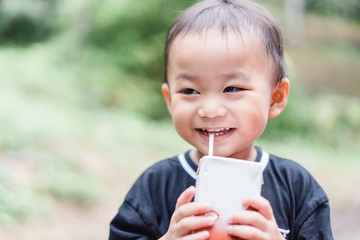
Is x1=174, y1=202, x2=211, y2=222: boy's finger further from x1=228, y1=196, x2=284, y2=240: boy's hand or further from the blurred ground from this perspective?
the blurred ground

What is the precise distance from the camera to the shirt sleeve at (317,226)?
4.29 feet

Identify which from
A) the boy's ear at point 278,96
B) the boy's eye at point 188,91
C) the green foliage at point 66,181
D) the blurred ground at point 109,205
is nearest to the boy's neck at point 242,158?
the boy's ear at point 278,96

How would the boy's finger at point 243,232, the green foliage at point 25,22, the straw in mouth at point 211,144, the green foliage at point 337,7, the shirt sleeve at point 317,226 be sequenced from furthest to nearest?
the green foliage at point 337,7
the green foliage at point 25,22
the shirt sleeve at point 317,226
the straw in mouth at point 211,144
the boy's finger at point 243,232

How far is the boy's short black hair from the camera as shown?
4.12 ft

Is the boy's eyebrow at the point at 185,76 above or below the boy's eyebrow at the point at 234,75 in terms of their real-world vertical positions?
above

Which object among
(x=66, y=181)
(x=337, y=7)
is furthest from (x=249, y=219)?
(x=337, y=7)

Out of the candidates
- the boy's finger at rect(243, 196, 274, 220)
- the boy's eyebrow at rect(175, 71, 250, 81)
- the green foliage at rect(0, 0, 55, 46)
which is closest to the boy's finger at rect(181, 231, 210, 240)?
the boy's finger at rect(243, 196, 274, 220)

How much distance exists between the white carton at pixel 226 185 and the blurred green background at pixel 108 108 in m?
2.29

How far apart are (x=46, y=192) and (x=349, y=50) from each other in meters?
4.94

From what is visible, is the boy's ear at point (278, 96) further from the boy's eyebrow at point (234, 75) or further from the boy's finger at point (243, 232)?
the boy's finger at point (243, 232)

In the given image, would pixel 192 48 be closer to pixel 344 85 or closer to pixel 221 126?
pixel 221 126

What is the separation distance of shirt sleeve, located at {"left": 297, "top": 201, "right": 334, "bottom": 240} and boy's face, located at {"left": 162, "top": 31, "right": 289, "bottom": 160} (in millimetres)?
320

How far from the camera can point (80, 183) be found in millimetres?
3537

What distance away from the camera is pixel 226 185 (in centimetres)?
103
